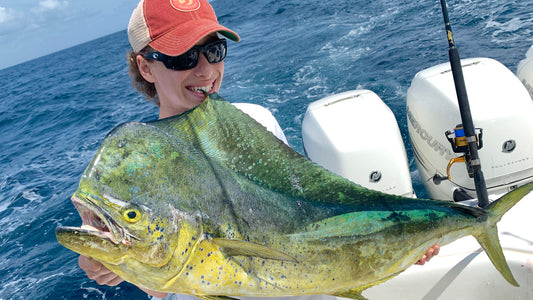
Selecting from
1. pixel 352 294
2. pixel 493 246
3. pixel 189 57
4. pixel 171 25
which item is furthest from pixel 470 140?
pixel 171 25

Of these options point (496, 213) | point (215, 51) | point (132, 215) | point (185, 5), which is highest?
point (185, 5)

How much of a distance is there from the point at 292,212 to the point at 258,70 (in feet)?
34.1

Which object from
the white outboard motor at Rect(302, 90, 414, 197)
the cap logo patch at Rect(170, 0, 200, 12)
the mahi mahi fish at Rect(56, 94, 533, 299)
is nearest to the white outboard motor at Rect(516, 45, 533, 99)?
the white outboard motor at Rect(302, 90, 414, 197)

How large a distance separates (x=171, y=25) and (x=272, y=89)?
7.96 m

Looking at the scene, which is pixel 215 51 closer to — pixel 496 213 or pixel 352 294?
pixel 352 294

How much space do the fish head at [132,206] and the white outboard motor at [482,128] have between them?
8.49 ft

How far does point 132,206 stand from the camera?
105 centimetres

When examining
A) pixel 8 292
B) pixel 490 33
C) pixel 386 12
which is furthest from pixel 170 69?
pixel 386 12

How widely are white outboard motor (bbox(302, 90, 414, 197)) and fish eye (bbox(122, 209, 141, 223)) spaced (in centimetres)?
257

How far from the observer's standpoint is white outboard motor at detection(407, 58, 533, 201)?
3.24m

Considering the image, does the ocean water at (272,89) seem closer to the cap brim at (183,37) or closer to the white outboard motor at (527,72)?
the white outboard motor at (527,72)

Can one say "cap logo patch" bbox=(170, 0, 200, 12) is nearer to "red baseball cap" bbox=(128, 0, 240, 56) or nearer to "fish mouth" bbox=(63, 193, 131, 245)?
"red baseball cap" bbox=(128, 0, 240, 56)

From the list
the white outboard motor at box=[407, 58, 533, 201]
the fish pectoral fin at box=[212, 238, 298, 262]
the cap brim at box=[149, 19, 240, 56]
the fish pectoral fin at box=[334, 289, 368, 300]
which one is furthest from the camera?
the white outboard motor at box=[407, 58, 533, 201]

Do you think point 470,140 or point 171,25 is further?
point 470,140
